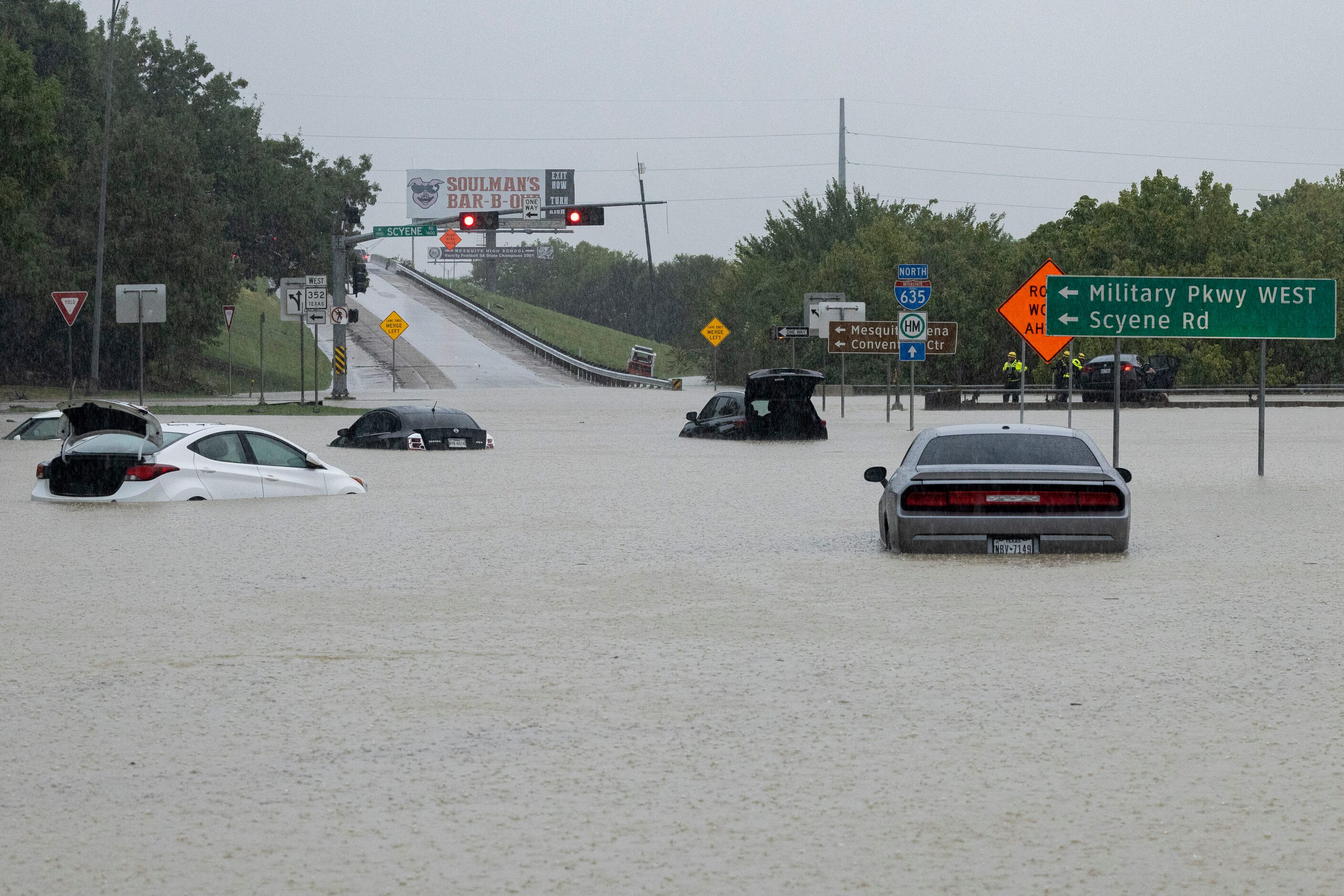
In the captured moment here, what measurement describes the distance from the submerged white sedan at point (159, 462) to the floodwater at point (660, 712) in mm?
2740

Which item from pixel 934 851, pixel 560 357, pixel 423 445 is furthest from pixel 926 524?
pixel 560 357

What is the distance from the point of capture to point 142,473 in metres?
21.1

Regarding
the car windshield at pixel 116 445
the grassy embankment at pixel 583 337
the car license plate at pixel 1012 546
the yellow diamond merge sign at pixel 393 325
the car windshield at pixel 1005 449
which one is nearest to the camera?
the car license plate at pixel 1012 546

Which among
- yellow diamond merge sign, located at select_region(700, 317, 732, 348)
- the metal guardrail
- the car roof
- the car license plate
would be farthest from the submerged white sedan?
the metal guardrail

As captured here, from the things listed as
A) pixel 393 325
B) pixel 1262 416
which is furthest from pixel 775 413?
pixel 393 325

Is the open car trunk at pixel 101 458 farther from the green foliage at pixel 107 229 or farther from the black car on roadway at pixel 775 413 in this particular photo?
the green foliage at pixel 107 229

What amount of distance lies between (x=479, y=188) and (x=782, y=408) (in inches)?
4954

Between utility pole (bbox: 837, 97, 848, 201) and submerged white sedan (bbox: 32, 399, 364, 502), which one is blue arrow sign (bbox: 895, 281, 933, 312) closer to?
submerged white sedan (bbox: 32, 399, 364, 502)

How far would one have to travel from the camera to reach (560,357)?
9812 cm

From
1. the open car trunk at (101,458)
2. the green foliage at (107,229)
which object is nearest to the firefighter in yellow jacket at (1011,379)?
the green foliage at (107,229)

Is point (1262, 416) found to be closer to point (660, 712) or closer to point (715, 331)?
point (660, 712)

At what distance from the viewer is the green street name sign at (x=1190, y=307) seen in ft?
85.1

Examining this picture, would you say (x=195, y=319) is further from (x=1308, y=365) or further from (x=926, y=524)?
(x=926, y=524)

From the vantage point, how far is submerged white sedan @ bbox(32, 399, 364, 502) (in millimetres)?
→ 21156
